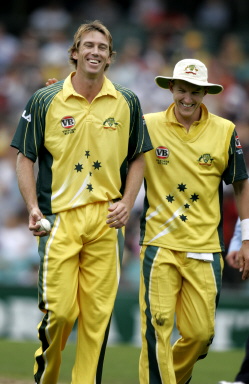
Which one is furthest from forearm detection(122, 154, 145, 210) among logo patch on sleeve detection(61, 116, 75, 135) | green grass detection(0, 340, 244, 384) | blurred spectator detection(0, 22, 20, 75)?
blurred spectator detection(0, 22, 20, 75)

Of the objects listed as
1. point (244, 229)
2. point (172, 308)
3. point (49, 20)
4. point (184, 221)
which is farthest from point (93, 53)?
Result: point (49, 20)

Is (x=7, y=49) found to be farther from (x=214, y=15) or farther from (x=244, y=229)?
(x=244, y=229)

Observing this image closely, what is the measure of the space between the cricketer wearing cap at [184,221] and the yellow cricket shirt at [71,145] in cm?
66

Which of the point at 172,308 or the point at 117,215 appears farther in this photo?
the point at 172,308

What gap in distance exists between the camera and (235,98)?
16.6m

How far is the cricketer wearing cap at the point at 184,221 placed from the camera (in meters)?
7.54

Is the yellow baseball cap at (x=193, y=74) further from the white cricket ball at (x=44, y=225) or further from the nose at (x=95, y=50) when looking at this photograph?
the white cricket ball at (x=44, y=225)

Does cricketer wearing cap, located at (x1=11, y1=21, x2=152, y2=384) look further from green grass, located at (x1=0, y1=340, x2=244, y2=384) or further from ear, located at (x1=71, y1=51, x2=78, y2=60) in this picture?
green grass, located at (x1=0, y1=340, x2=244, y2=384)

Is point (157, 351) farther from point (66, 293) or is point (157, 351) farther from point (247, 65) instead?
point (247, 65)

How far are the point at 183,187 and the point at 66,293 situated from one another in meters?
1.39

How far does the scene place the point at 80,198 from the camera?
23.1ft

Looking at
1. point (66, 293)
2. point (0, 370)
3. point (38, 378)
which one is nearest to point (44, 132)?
point (66, 293)

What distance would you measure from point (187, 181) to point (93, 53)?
134cm

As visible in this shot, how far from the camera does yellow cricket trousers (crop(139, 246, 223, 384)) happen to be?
24.5 feet
